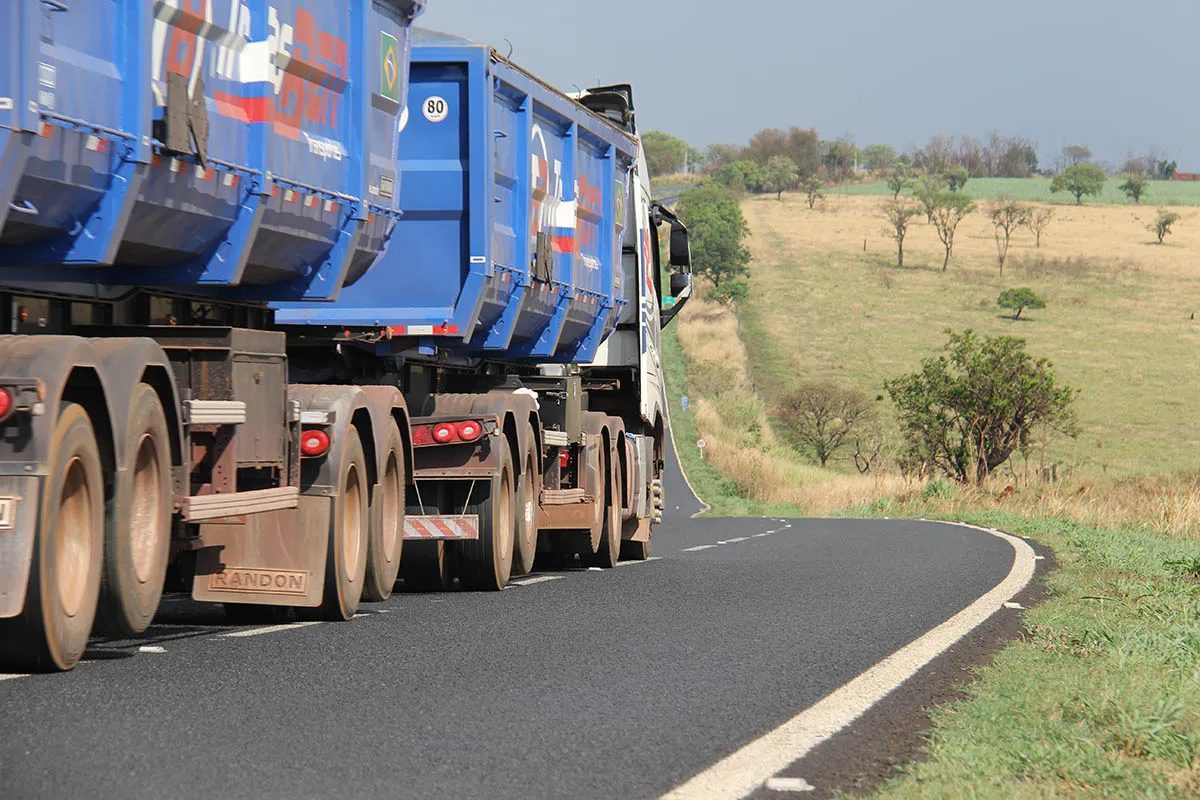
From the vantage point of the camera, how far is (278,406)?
8.90 m

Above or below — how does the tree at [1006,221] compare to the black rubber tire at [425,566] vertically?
above

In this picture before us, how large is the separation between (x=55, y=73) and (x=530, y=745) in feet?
10.2

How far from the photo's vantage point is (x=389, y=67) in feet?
34.7

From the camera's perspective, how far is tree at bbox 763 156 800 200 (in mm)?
161875

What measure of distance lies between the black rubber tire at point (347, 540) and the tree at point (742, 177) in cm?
15694

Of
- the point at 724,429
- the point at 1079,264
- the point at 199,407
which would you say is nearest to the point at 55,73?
the point at 199,407

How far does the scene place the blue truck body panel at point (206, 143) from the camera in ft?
21.2

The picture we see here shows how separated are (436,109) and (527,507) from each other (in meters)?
3.15

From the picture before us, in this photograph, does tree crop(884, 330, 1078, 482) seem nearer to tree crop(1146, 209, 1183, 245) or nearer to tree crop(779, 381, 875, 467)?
tree crop(779, 381, 875, 467)

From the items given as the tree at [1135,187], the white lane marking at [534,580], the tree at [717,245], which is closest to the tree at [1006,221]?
the tree at [717,245]

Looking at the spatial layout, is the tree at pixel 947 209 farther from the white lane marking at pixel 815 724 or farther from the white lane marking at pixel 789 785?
the white lane marking at pixel 789 785

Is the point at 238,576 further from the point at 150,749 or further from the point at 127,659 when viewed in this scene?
the point at 150,749

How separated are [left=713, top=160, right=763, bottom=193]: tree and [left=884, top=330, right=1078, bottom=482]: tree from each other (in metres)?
118

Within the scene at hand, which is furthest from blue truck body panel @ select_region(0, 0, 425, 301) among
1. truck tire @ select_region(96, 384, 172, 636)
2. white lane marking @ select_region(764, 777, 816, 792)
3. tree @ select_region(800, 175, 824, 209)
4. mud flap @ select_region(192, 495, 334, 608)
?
tree @ select_region(800, 175, 824, 209)
